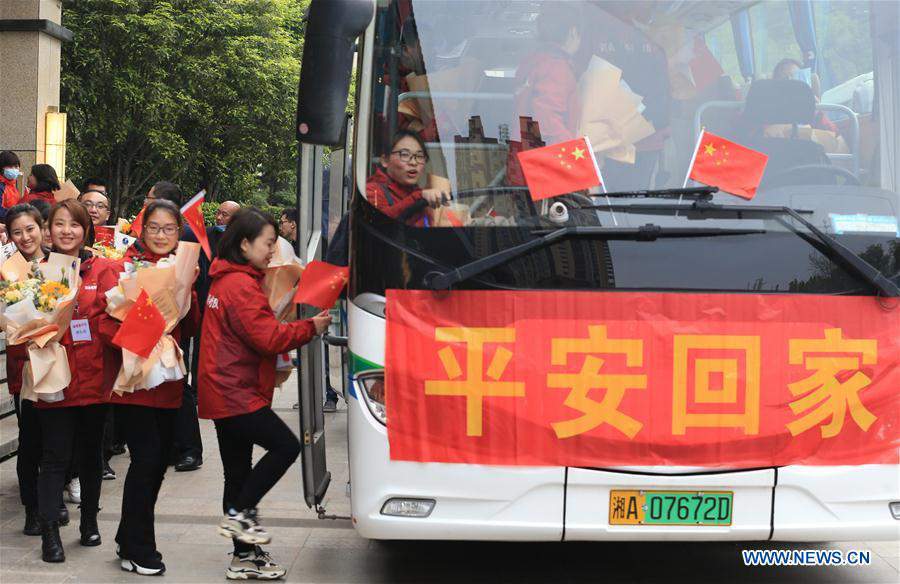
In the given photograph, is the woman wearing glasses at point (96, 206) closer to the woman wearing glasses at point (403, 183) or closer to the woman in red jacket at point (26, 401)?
the woman in red jacket at point (26, 401)

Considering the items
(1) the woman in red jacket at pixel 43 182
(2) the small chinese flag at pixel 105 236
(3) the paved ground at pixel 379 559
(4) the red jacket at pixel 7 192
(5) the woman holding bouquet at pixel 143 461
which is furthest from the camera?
(4) the red jacket at pixel 7 192

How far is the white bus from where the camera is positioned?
16.3 feet

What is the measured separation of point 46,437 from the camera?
235 inches

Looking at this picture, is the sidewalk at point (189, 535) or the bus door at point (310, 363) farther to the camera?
the sidewalk at point (189, 535)

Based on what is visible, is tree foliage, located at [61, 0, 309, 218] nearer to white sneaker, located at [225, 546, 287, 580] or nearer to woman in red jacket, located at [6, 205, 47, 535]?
woman in red jacket, located at [6, 205, 47, 535]

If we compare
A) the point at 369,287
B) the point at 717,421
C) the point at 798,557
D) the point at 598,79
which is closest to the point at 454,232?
the point at 369,287

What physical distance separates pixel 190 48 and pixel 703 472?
83.9ft

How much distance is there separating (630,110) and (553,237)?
2.30 feet

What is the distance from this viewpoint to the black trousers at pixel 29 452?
20.8 feet

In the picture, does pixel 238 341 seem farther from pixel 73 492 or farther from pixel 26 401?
pixel 73 492

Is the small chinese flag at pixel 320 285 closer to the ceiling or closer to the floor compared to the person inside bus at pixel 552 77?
closer to the floor

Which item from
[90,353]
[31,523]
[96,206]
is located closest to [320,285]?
[90,353]

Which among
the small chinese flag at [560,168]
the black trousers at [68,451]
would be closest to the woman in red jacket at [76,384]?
the black trousers at [68,451]

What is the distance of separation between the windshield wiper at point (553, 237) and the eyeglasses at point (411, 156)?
524 millimetres
